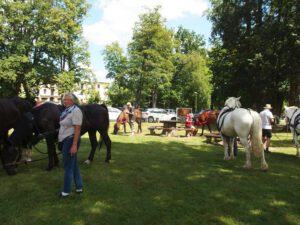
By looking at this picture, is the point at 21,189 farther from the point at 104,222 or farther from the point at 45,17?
the point at 45,17

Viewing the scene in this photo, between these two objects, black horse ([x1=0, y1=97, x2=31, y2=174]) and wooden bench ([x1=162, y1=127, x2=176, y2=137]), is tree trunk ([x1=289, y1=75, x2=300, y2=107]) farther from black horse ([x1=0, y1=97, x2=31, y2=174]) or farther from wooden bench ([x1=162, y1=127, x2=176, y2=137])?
black horse ([x1=0, y1=97, x2=31, y2=174])

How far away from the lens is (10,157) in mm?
7742

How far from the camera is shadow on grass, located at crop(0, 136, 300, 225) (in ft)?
16.9

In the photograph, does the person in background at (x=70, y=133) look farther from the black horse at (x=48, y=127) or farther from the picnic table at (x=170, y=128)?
the picnic table at (x=170, y=128)

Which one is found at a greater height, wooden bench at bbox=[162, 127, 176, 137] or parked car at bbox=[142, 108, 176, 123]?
parked car at bbox=[142, 108, 176, 123]

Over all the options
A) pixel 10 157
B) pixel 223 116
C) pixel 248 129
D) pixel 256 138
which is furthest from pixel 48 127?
pixel 256 138

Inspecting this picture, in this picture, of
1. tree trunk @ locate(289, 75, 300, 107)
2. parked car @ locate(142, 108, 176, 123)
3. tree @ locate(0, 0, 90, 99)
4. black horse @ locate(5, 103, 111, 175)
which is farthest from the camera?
parked car @ locate(142, 108, 176, 123)

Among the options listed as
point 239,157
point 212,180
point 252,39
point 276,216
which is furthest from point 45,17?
point 276,216

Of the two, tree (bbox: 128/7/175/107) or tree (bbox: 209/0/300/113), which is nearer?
tree (bbox: 209/0/300/113)

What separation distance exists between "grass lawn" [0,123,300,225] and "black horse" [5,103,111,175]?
0.55 meters

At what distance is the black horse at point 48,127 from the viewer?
311 inches

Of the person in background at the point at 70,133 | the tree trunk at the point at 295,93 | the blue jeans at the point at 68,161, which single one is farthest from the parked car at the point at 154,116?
the person in background at the point at 70,133

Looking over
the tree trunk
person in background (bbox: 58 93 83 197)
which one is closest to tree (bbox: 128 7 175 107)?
the tree trunk

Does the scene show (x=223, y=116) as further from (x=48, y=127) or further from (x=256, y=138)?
(x=48, y=127)
